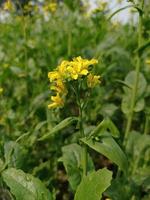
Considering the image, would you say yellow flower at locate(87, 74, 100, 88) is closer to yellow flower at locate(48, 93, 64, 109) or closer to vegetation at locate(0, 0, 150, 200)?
vegetation at locate(0, 0, 150, 200)

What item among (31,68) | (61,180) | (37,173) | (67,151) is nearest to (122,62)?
(31,68)

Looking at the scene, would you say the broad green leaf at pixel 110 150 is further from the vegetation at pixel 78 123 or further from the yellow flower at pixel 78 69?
the yellow flower at pixel 78 69

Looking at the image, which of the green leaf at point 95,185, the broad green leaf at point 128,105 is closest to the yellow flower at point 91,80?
the green leaf at point 95,185

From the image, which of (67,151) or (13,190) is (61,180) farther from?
(13,190)

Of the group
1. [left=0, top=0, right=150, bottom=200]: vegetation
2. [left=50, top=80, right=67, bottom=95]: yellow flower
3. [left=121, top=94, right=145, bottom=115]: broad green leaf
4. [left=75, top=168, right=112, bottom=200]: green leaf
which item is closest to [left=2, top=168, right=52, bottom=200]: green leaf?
[left=0, top=0, right=150, bottom=200]: vegetation

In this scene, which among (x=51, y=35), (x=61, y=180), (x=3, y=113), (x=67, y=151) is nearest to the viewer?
(x=67, y=151)
